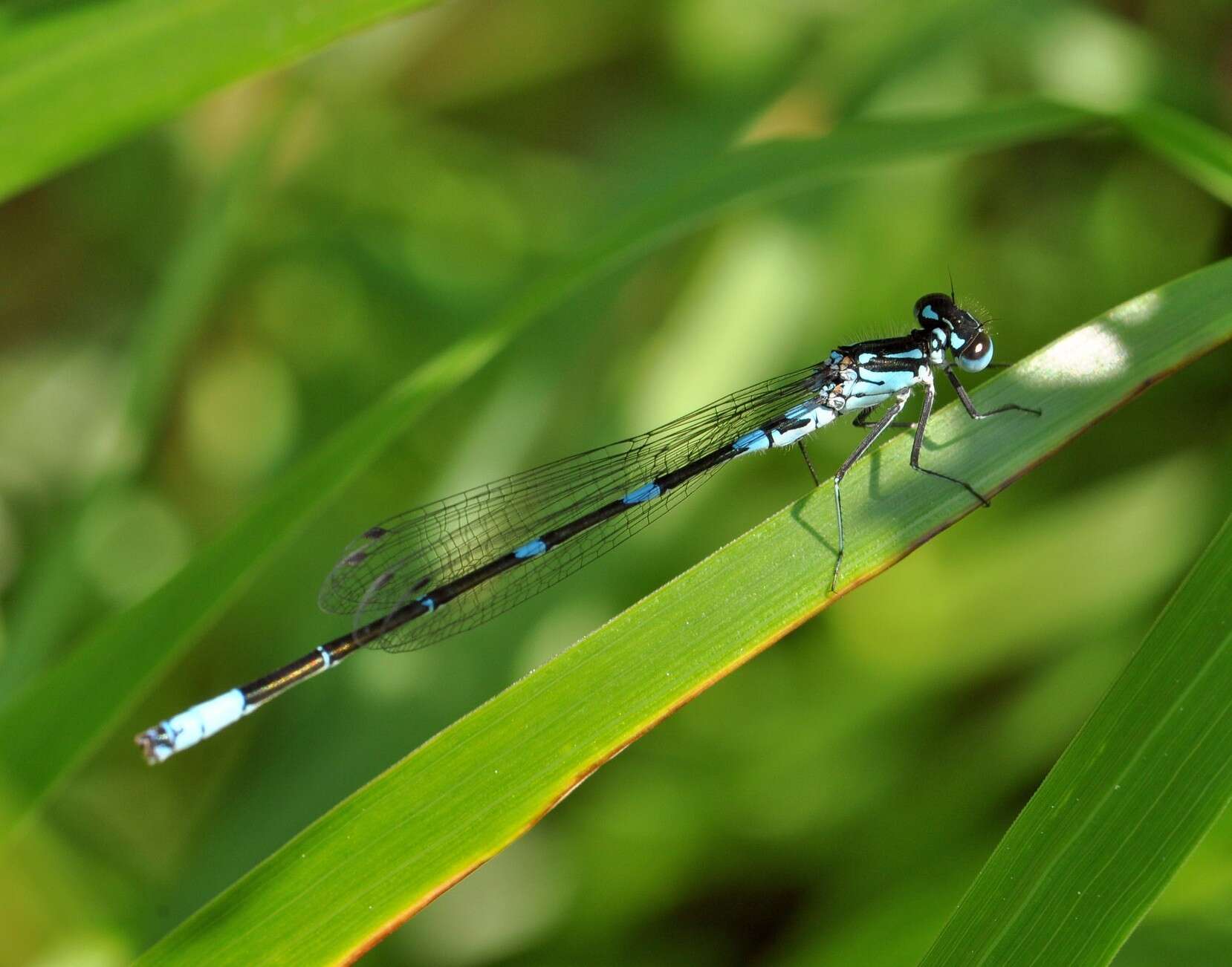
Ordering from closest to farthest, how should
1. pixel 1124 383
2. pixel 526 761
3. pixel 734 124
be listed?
pixel 526 761 → pixel 1124 383 → pixel 734 124

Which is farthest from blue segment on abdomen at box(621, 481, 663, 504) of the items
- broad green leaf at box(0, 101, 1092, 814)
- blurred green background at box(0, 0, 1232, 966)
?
broad green leaf at box(0, 101, 1092, 814)

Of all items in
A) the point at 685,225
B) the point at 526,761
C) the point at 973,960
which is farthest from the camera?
the point at 685,225

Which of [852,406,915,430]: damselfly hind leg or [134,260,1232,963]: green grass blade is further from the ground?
[852,406,915,430]: damselfly hind leg

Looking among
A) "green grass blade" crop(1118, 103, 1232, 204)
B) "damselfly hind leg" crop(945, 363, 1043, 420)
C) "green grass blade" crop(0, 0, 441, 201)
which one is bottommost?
"damselfly hind leg" crop(945, 363, 1043, 420)

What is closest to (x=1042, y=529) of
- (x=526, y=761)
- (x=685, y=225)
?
(x=685, y=225)

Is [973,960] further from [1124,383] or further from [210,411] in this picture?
[210,411]

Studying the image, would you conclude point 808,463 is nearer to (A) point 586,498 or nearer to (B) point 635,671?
(A) point 586,498

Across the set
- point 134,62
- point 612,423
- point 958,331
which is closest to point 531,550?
point 612,423

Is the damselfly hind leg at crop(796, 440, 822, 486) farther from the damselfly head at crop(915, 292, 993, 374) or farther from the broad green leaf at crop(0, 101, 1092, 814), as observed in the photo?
the broad green leaf at crop(0, 101, 1092, 814)
